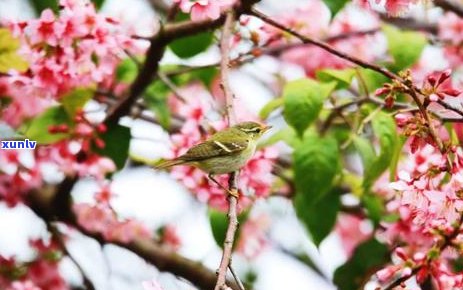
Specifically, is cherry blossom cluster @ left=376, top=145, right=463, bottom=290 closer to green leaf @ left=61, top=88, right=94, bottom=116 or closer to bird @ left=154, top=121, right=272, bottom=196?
bird @ left=154, top=121, right=272, bottom=196

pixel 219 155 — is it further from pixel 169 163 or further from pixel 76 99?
pixel 76 99

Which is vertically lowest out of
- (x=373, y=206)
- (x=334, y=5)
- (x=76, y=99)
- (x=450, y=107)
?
(x=373, y=206)

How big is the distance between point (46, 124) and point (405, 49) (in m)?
1.43

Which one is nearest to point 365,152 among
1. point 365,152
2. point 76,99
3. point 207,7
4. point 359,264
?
point 365,152

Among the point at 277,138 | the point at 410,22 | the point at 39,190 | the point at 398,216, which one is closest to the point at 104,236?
the point at 39,190

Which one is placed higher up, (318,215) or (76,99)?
(76,99)

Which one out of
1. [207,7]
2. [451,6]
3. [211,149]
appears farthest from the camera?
[451,6]

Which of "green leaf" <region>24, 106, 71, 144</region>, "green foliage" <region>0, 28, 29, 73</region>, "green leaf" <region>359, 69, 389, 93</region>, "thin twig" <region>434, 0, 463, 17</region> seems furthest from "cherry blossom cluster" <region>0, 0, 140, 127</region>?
"thin twig" <region>434, 0, 463, 17</region>

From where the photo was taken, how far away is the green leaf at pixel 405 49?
3.70m

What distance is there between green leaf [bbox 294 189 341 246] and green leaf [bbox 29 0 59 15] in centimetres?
120

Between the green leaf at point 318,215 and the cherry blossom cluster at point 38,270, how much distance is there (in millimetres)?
1184

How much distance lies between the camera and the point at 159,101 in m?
4.03

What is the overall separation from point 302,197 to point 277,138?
0.28 metres

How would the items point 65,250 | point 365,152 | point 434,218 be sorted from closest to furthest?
1. point 434,218
2. point 365,152
3. point 65,250
